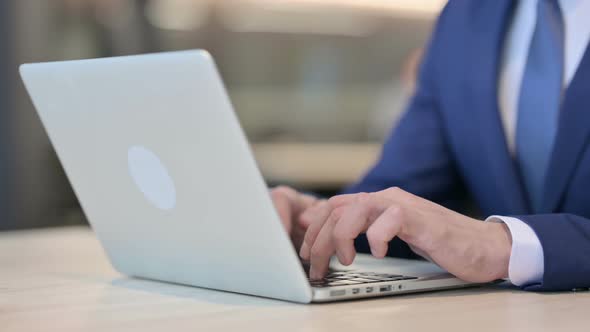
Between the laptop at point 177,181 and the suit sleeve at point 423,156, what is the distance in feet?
1.60

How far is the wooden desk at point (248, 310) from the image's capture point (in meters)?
0.83

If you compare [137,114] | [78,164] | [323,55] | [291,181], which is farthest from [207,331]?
[323,55]

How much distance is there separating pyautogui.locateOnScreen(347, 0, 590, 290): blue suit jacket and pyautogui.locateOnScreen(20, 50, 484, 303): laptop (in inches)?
5.8

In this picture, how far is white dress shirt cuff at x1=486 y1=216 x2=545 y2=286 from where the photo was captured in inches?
40.6

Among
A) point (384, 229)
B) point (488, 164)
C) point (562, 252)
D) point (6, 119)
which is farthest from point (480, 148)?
point (6, 119)

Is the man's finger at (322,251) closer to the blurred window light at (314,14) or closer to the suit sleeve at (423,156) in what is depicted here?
the suit sleeve at (423,156)

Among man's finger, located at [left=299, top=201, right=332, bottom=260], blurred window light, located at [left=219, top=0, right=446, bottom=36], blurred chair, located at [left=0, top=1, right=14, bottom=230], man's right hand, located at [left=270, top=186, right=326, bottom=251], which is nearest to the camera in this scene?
man's finger, located at [left=299, top=201, right=332, bottom=260]

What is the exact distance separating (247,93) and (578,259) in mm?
3141

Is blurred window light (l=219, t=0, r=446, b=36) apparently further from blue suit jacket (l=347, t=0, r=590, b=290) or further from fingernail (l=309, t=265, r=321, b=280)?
fingernail (l=309, t=265, r=321, b=280)

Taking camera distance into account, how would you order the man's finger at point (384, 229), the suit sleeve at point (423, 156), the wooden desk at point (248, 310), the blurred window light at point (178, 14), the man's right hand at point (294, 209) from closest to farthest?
the wooden desk at point (248, 310)
the man's finger at point (384, 229)
the man's right hand at point (294, 209)
the suit sleeve at point (423, 156)
the blurred window light at point (178, 14)

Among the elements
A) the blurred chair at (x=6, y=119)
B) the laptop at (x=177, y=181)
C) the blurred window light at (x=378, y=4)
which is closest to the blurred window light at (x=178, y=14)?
the blurred window light at (x=378, y=4)

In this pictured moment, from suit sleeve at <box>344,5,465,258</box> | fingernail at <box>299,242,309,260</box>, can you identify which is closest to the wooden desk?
fingernail at <box>299,242,309,260</box>

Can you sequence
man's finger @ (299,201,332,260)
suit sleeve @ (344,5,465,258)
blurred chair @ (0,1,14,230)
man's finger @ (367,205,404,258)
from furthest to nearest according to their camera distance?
blurred chair @ (0,1,14,230) → suit sleeve @ (344,5,465,258) → man's finger @ (299,201,332,260) → man's finger @ (367,205,404,258)

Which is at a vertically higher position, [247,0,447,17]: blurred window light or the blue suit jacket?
the blue suit jacket
